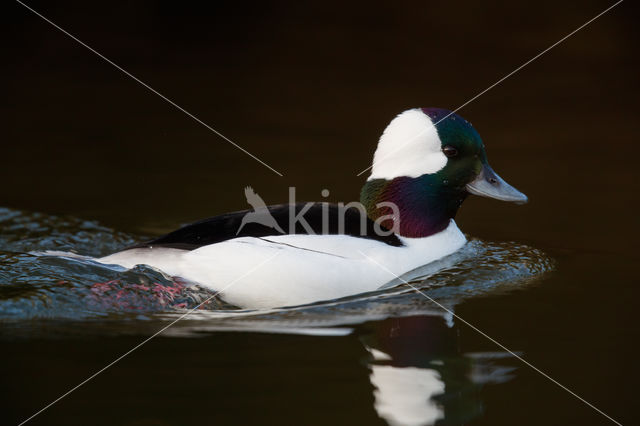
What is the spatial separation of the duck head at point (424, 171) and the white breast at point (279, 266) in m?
0.55

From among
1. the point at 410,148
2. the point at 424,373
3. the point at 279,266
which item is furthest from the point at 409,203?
the point at 424,373

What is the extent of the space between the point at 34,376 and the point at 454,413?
1.88 metres

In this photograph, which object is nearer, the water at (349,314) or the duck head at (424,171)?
the water at (349,314)

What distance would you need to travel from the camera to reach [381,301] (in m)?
5.22

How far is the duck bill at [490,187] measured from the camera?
600 centimetres

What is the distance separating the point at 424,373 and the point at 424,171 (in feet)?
6.71

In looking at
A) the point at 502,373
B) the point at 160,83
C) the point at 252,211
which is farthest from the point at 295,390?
the point at 160,83

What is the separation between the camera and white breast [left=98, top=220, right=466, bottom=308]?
205 inches

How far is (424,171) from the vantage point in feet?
19.1

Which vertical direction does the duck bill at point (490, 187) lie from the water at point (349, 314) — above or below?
above

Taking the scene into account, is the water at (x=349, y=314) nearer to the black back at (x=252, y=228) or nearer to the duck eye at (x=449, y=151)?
the black back at (x=252, y=228)

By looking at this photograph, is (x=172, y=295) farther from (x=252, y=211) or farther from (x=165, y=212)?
(x=165, y=212)

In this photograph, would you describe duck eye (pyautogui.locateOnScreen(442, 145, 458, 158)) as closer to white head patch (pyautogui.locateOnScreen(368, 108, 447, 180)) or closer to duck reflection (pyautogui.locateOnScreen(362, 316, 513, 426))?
white head patch (pyautogui.locateOnScreen(368, 108, 447, 180))

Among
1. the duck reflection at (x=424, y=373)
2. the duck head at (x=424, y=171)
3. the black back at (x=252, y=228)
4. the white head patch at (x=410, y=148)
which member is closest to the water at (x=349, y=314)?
the duck reflection at (x=424, y=373)
